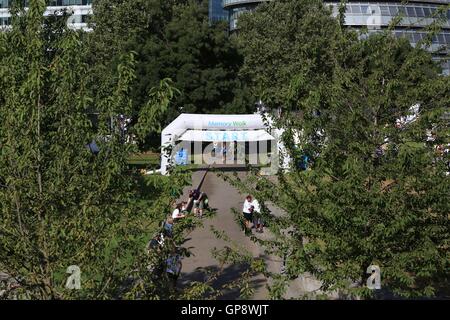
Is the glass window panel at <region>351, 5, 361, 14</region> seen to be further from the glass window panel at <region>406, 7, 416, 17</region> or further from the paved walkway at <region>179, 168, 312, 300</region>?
the paved walkway at <region>179, 168, 312, 300</region>

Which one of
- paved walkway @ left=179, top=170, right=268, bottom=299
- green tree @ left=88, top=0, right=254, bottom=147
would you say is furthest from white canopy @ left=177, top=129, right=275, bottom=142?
green tree @ left=88, top=0, right=254, bottom=147

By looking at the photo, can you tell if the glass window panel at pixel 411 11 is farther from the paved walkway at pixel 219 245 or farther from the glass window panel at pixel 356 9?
the paved walkway at pixel 219 245

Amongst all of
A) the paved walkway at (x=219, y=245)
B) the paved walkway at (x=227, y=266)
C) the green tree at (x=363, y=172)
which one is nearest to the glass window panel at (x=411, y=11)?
the paved walkway at (x=219, y=245)

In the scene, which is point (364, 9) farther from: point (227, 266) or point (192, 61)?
point (227, 266)

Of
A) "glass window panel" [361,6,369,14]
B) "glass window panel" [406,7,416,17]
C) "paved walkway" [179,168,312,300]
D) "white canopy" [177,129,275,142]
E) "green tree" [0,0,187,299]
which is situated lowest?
"paved walkway" [179,168,312,300]

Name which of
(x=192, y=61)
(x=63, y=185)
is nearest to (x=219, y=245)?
(x=63, y=185)

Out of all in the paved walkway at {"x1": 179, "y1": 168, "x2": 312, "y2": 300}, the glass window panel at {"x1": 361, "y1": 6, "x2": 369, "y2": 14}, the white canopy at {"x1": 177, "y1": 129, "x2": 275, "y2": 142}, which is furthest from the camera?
the glass window panel at {"x1": 361, "y1": 6, "x2": 369, "y2": 14}

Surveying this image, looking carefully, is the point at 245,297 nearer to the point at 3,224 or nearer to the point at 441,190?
the point at 3,224

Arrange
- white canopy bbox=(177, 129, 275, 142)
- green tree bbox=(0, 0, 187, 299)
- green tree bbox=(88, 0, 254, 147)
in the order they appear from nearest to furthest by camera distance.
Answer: green tree bbox=(0, 0, 187, 299), white canopy bbox=(177, 129, 275, 142), green tree bbox=(88, 0, 254, 147)
